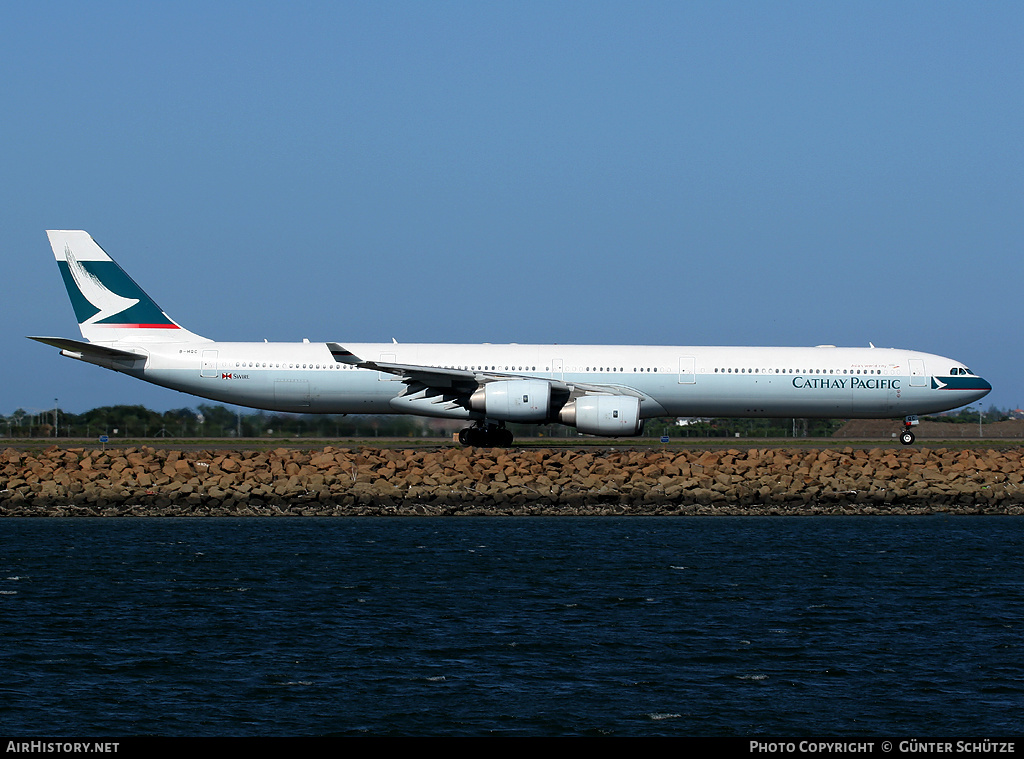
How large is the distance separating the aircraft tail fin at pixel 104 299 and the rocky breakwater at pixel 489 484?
8.55 m

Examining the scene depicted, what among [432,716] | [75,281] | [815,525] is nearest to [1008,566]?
[815,525]

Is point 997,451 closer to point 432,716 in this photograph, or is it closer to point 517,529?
point 517,529

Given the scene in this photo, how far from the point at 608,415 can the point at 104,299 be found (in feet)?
70.1

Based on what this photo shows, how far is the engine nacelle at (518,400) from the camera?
37406mm

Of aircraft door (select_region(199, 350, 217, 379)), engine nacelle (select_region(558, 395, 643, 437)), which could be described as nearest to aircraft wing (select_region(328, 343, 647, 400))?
engine nacelle (select_region(558, 395, 643, 437))

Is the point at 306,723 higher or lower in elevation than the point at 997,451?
lower

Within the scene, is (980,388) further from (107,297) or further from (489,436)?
(107,297)

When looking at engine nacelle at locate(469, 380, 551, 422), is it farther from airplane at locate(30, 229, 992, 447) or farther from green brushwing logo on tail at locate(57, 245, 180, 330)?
green brushwing logo on tail at locate(57, 245, 180, 330)

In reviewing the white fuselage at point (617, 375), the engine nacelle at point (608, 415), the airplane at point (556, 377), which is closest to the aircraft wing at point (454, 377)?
the airplane at point (556, 377)

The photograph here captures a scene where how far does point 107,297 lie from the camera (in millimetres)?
44031

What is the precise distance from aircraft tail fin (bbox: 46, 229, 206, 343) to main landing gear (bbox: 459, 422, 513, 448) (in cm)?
1183

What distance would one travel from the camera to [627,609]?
18.7 m

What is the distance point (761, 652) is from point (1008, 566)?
10.6m

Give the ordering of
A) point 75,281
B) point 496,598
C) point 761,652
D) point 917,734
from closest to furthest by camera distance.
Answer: point 917,734 < point 761,652 < point 496,598 < point 75,281
